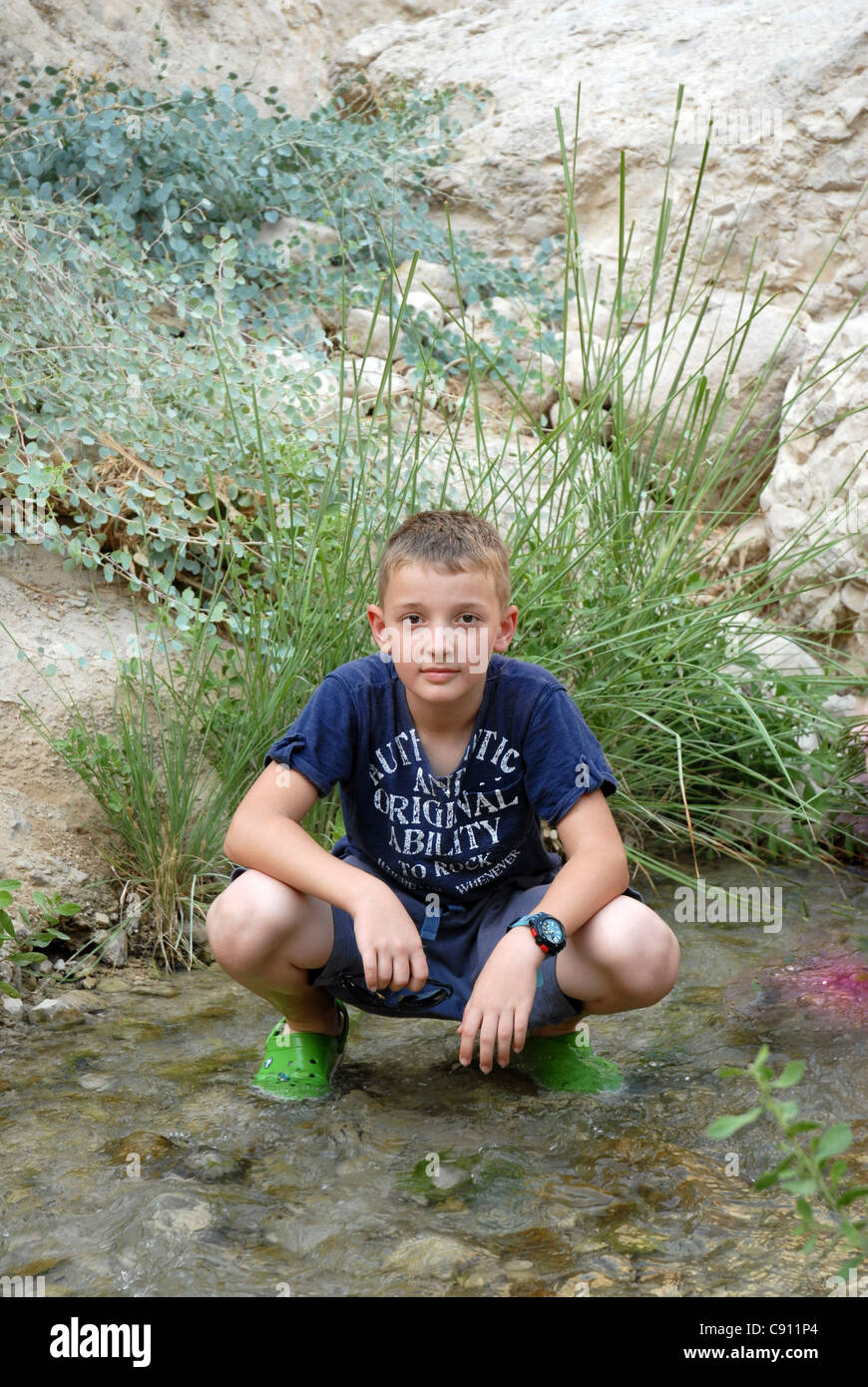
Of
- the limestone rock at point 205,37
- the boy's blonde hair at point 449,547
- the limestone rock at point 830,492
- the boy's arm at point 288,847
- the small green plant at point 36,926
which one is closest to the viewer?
the boy's arm at point 288,847

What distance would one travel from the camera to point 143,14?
501cm

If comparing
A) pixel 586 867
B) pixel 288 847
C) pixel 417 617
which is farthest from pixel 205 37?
pixel 586 867

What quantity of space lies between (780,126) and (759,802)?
3.08 meters

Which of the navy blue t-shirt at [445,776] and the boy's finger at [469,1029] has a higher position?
the navy blue t-shirt at [445,776]

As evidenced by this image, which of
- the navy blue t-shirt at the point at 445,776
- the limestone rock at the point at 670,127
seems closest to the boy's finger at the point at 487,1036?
the navy blue t-shirt at the point at 445,776

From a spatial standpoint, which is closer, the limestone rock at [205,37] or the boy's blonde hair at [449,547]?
the boy's blonde hair at [449,547]

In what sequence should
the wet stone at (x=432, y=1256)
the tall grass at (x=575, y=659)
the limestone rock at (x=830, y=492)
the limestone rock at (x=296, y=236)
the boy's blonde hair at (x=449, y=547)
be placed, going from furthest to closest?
the limestone rock at (x=296, y=236)
the limestone rock at (x=830, y=492)
the tall grass at (x=575, y=659)
the boy's blonde hair at (x=449, y=547)
the wet stone at (x=432, y=1256)

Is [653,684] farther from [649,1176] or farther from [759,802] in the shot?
[649,1176]

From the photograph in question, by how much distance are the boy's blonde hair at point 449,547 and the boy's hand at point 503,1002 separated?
0.51 metres

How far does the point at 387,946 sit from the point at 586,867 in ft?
0.90

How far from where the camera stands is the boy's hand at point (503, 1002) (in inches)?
54.7

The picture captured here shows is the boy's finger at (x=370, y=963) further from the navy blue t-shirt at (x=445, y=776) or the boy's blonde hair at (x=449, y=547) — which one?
the boy's blonde hair at (x=449, y=547)

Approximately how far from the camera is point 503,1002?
140 cm

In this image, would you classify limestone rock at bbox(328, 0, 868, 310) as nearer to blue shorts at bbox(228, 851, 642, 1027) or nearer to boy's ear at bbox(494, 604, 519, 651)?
boy's ear at bbox(494, 604, 519, 651)
